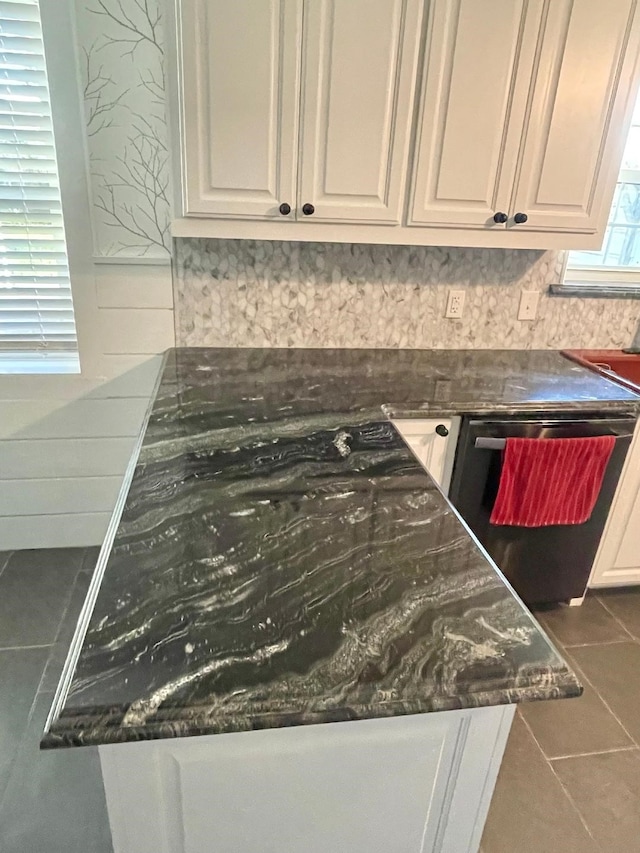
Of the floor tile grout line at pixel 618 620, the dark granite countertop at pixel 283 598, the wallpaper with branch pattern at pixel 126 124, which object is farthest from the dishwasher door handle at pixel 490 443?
the wallpaper with branch pattern at pixel 126 124

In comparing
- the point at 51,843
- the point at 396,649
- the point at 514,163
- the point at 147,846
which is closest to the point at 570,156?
the point at 514,163

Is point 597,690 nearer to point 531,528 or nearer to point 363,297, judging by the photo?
point 531,528

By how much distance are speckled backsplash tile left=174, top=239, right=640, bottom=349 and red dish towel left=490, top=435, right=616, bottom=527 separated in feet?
2.36

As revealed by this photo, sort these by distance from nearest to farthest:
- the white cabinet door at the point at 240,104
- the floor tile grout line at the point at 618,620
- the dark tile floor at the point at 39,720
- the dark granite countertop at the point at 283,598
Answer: the dark granite countertop at the point at 283,598 → the dark tile floor at the point at 39,720 → the white cabinet door at the point at 240,104 → the floor tile grout line at the point at 618,620

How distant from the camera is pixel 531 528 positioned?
6.59 ft

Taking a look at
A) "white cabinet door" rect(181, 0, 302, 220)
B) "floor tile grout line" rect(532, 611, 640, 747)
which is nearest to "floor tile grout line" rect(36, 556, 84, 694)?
"white cabinet door" rect(181, 0, 302, 220)

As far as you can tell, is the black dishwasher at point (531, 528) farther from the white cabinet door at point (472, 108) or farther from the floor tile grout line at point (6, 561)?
the floor tile grout line at point (6, 561)

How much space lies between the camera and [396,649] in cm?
79

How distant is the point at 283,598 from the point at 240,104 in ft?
4.79

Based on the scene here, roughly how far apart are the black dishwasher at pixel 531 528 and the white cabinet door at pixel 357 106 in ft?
2.65

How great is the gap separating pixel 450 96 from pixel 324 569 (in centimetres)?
155

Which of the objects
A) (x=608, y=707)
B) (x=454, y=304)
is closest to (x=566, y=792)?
(x=608, y=707)

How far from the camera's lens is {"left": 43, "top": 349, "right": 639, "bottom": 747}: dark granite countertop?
2.32 feet

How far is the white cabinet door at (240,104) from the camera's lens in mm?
1569
